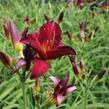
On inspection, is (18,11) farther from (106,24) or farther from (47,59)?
(47,59)

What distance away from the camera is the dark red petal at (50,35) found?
1543 mm

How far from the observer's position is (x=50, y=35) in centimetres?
157

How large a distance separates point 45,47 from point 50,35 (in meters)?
0.08

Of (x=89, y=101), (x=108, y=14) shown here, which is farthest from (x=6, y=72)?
(x=108, y=14)

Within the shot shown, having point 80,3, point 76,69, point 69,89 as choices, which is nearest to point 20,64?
point 69,89

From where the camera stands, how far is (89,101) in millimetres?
2918

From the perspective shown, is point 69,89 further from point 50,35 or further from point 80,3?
point 80,3

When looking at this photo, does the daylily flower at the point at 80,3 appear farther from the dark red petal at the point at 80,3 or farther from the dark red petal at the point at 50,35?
→ the dark red petal at the point at 50,35

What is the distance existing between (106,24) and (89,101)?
7.14 ft

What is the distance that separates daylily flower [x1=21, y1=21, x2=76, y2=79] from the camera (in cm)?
145

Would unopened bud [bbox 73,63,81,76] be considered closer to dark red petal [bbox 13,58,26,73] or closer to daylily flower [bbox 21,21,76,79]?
daylily flower [bbox 21,21,76,79]

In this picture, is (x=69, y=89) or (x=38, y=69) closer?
(x=38, y=69)

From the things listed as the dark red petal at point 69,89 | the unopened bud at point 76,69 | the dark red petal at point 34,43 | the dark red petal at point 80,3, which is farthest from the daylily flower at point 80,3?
the dark red petal at point 34,43

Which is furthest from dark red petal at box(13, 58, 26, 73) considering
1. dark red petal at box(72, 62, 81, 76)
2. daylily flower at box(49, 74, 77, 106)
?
dark red petal at box(72, 62, 81, 76)
